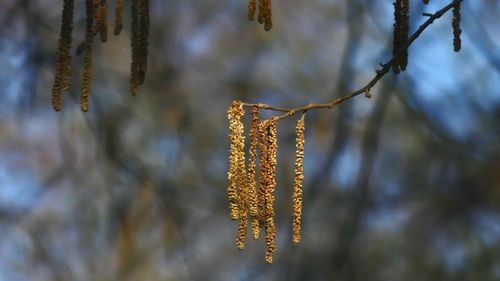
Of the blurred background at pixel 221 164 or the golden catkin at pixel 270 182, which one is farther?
the blurred background at pixel 221 164

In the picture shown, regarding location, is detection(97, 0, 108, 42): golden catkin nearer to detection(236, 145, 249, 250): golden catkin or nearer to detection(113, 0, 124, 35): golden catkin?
detection(113, 0, 124, 35): golden catkin

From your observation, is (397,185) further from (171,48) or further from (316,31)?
(171,48)

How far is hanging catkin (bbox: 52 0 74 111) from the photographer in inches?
50.1

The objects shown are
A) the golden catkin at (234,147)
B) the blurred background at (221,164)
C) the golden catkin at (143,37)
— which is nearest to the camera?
the golden catkin at (143,37)

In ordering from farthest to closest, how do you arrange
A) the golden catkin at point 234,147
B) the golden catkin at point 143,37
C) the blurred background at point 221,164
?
1. the blurred background at point 221,164
2. the golden catkin at point 234,147
3. the golden catkin at point 143,37

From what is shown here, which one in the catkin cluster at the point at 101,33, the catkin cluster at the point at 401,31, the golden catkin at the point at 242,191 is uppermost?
the catkin cluster at the point at 401,31

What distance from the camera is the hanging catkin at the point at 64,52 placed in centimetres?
127

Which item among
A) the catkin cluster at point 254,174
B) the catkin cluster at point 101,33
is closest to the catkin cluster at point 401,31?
the catkin cluster at point 254,174

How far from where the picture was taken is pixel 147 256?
3.13 metres

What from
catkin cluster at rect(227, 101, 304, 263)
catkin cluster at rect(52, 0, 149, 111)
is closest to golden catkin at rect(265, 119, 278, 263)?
catkin cluster at rect(227, 101, 304, 263)

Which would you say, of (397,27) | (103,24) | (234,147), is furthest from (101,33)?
(397,27)

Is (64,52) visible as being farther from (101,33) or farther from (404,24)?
(404,24)

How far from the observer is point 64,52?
129 centimetres

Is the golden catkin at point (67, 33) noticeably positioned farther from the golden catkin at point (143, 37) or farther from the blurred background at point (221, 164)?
the blurred background at point (221, 164)
